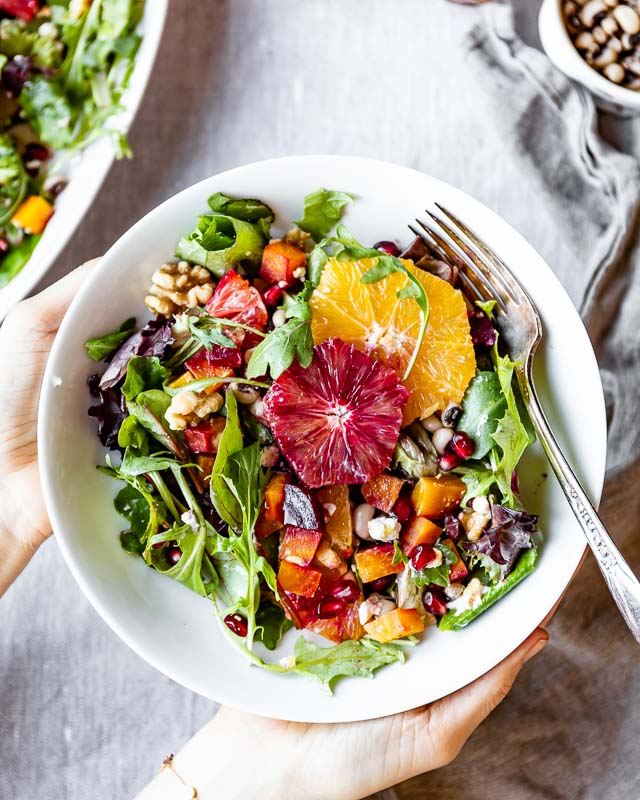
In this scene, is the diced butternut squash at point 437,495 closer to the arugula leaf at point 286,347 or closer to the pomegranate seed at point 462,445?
the pomegranate seed at point 462,445

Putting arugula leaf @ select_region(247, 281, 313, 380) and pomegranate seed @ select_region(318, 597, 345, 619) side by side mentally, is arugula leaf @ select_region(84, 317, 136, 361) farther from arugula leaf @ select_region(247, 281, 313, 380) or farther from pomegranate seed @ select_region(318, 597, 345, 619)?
pomegranate seed @ select_region(318, 597, 345, 619)

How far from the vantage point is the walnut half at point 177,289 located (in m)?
2.03

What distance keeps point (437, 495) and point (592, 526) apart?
0.36 metres

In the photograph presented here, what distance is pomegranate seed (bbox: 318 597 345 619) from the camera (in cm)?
202

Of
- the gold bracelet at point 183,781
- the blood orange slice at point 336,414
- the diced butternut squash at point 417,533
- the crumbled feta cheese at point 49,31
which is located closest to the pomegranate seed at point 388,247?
the blood orange slice at point 336,414

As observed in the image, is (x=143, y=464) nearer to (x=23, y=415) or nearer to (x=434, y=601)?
(x=23, y=415)

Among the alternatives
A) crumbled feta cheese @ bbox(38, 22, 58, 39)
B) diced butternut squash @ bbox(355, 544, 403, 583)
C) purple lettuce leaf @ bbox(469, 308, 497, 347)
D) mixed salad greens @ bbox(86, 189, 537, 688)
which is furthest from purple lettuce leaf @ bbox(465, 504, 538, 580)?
crumbled feta cheese @ bbox(38, 22, 58, 39)

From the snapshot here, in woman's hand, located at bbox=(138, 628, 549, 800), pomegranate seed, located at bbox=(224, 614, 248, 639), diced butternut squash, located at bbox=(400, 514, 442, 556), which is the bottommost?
woman's hand, located at bbox=(138, 628, 549, 800)

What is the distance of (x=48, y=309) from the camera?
225 cm

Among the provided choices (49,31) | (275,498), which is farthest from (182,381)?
(49,31)

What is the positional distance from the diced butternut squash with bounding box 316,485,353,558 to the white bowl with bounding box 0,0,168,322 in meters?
1.10

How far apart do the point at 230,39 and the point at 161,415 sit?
4.60ft

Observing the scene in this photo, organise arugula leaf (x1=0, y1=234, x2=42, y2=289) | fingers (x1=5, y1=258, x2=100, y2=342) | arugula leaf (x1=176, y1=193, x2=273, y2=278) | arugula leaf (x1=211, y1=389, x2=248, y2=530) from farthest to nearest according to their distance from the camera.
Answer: arugula leaf (x1=0, y1=234, x2=42, y2=289), fingers (x1=5, y1=258, x2=100, y2=342), arugula leaf (x1=176, y1=193, x2=273, y2=278), arugula leaf (x1=211, y1=389, x2=248, y2=530)

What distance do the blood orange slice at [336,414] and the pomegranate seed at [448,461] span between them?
0.49 ft
